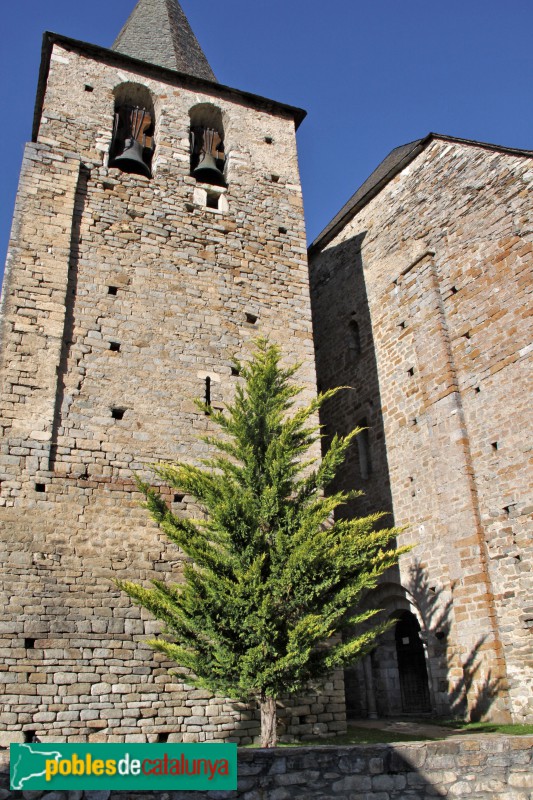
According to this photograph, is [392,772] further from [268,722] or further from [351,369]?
[351,369]

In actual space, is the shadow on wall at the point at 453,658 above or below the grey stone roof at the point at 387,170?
below

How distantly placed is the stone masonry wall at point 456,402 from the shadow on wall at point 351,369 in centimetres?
5

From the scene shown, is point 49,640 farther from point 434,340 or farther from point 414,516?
point 434,340

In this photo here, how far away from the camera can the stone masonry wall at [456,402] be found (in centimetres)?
846

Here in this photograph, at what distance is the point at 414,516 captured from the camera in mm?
10219

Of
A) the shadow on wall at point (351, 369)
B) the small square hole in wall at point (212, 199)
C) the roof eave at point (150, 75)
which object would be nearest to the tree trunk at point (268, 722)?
the shadow on wall at point (351, 369)

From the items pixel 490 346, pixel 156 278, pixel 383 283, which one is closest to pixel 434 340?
pixel 490 346

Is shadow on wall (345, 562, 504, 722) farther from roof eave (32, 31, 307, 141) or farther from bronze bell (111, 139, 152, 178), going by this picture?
roof eave (32, 31, 307, 141)

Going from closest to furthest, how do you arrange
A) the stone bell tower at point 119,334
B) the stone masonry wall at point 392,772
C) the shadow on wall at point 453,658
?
the stone masonry wall at point 392,772
the stone bell tower at point 119,334
the shadow on wall at point 453,658

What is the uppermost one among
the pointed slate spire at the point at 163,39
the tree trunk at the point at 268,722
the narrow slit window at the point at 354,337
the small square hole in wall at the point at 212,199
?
the pointed slate spire at the point at 163,39

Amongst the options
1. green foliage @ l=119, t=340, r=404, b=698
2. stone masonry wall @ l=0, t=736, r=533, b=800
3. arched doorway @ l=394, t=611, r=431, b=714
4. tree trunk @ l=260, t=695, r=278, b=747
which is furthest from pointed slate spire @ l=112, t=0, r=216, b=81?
stone masonry wall @ l=0, t=736, r=533, b=800

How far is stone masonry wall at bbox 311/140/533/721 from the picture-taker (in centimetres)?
846

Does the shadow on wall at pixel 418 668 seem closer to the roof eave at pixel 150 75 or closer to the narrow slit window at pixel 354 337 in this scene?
the narrow slit window at pixel 354 337

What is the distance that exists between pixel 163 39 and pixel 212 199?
5216 millimetres
